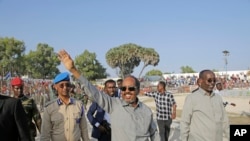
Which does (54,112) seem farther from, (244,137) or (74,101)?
(244,137)

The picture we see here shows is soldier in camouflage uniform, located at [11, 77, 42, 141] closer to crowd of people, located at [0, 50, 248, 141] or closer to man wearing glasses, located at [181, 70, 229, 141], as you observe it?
crowd of people, located at [0, 50, 248, 141]

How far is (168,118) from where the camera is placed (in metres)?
8.24

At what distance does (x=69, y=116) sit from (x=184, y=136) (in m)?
1.52

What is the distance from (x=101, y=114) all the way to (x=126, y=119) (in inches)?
82.1

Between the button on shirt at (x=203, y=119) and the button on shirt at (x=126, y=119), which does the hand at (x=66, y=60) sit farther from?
the button on shirt at (x=203, y=119)

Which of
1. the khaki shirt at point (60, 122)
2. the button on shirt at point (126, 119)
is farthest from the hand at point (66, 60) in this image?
the khaki shirt at point (60, 122)

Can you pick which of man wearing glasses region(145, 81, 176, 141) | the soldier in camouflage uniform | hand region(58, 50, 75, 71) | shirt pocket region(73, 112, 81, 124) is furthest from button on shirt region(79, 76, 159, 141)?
man wearing glasses region(145, 81, 176, 141)

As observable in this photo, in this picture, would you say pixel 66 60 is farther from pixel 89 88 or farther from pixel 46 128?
pixel 46 128

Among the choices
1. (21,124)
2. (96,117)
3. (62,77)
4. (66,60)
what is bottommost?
(96,117)

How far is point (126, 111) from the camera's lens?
10.5 ft

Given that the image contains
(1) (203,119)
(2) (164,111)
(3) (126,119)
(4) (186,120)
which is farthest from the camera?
(2) (164,111)

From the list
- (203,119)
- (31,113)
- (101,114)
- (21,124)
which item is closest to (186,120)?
(203,119)

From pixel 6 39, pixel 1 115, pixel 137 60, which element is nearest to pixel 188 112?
pixel 1 115

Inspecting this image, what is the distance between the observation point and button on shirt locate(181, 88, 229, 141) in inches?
176
